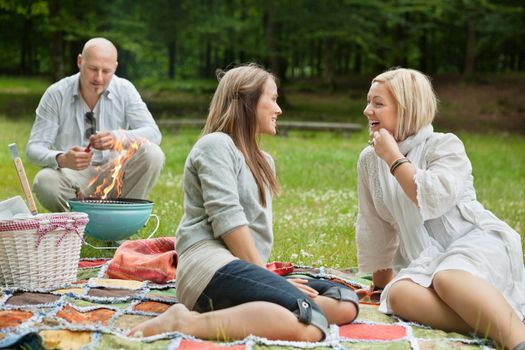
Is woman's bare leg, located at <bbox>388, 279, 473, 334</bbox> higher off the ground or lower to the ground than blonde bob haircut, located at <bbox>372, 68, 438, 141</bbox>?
lower

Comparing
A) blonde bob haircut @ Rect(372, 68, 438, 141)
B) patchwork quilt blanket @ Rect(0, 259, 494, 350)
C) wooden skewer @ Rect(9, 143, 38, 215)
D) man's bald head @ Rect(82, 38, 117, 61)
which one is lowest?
patchwork quilt blanket @ Rect(0, 259, 494, 350)

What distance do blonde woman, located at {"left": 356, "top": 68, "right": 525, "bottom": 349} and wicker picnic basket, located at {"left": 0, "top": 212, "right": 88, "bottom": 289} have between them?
1691 millimetres

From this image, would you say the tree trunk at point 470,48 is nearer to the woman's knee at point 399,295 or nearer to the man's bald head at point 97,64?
the man's bald head at point 97,64

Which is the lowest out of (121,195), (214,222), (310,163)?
(310,163)

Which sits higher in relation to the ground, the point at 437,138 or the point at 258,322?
the point at 437,138

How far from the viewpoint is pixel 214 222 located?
3.42 m

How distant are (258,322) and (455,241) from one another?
1188 mm

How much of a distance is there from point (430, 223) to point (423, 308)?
49 cm

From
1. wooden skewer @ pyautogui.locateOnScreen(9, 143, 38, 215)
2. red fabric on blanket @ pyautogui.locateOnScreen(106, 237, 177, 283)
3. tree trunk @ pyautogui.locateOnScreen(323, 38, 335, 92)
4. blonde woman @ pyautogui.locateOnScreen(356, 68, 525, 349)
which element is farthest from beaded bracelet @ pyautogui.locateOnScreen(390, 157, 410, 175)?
tree trunk @ pyautogui.locateOnScreen(323, 38, 335, 92)

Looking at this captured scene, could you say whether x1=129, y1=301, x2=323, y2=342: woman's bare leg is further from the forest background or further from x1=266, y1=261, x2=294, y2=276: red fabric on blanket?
the forest background

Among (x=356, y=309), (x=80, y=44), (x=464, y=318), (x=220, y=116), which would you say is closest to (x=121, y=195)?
(x=220, y=116)

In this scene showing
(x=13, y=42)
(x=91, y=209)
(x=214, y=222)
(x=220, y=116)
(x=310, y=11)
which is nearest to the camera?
(x=214, y=222)

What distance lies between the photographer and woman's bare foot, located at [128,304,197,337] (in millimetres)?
3215

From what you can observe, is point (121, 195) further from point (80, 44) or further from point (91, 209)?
point (80, 44)
